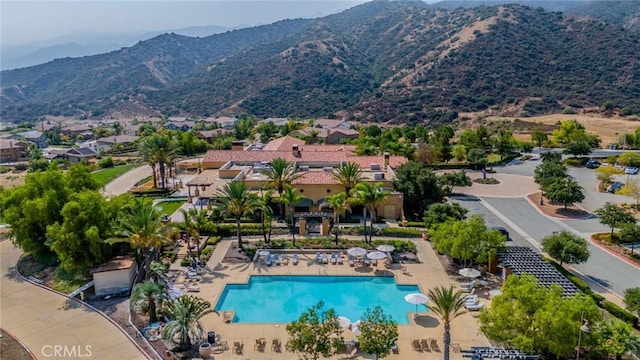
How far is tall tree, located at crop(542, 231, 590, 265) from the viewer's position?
30.2 meters

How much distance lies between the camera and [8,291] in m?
31.0

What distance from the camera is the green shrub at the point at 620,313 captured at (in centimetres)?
2494

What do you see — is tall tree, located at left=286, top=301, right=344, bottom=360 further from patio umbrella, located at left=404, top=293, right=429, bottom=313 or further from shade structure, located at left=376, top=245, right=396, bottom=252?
shade structure, located at left=376, top=245, right=396, bottom=252

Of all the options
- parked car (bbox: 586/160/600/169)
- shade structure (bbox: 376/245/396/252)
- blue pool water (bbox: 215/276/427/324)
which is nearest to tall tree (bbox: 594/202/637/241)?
shade structure (bbox: 376/245/396/252)

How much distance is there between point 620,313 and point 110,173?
71479mm

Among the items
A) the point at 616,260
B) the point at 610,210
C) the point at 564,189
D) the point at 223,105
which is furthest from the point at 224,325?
the point at 223,105

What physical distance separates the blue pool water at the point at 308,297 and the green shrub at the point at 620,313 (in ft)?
34.1

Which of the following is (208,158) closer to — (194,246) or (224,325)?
(194,246)

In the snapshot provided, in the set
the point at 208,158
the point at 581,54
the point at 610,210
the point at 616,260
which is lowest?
the point at 616,260

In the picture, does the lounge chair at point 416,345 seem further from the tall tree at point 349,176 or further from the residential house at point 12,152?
the residential house at point 12,152

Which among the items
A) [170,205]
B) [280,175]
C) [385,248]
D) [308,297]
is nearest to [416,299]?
[308,297]

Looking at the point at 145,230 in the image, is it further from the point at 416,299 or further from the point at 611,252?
the point at 611,252

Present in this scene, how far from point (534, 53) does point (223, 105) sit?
11498cm

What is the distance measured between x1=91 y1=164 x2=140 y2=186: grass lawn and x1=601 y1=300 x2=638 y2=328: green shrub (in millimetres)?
63218
